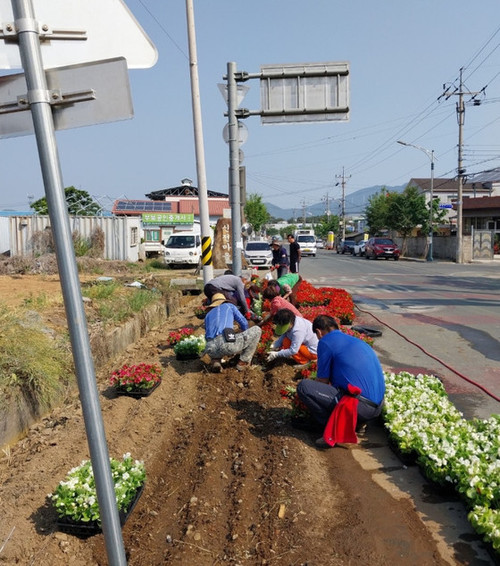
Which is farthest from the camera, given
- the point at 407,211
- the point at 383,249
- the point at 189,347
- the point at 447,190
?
the point at 447,190

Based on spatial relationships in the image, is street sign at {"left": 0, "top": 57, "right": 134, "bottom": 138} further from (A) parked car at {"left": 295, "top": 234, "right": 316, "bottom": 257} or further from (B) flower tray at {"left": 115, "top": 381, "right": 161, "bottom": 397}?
(A) parked car at {"left": 295, "top": 234, "right": 316, "bottom": 257}

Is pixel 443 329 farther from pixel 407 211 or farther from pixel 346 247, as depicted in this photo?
pixel 346 247

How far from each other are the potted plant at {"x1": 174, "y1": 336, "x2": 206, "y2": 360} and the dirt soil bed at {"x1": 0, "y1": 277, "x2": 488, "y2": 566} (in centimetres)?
161

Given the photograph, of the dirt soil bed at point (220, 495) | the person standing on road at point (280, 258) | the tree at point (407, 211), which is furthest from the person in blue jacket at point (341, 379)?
the tree at point (407, 211)

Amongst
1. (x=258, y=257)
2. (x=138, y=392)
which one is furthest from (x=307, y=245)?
(x=138, y=392)

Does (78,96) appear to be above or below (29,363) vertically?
above

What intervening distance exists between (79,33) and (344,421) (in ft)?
13.5

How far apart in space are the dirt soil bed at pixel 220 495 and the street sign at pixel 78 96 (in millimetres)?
2902

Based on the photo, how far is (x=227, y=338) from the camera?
7.27m

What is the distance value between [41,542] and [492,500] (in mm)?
3234

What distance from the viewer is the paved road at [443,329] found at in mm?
7207

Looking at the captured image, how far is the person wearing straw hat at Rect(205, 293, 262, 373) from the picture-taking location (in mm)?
7340

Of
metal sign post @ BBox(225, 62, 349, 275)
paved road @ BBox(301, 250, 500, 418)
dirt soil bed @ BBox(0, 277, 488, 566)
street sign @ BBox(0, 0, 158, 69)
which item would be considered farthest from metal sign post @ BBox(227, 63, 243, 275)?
street sign @ BBox(0, 0, 158, 69)

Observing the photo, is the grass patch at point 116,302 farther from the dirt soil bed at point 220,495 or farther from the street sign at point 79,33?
the street sign at point 79,33
